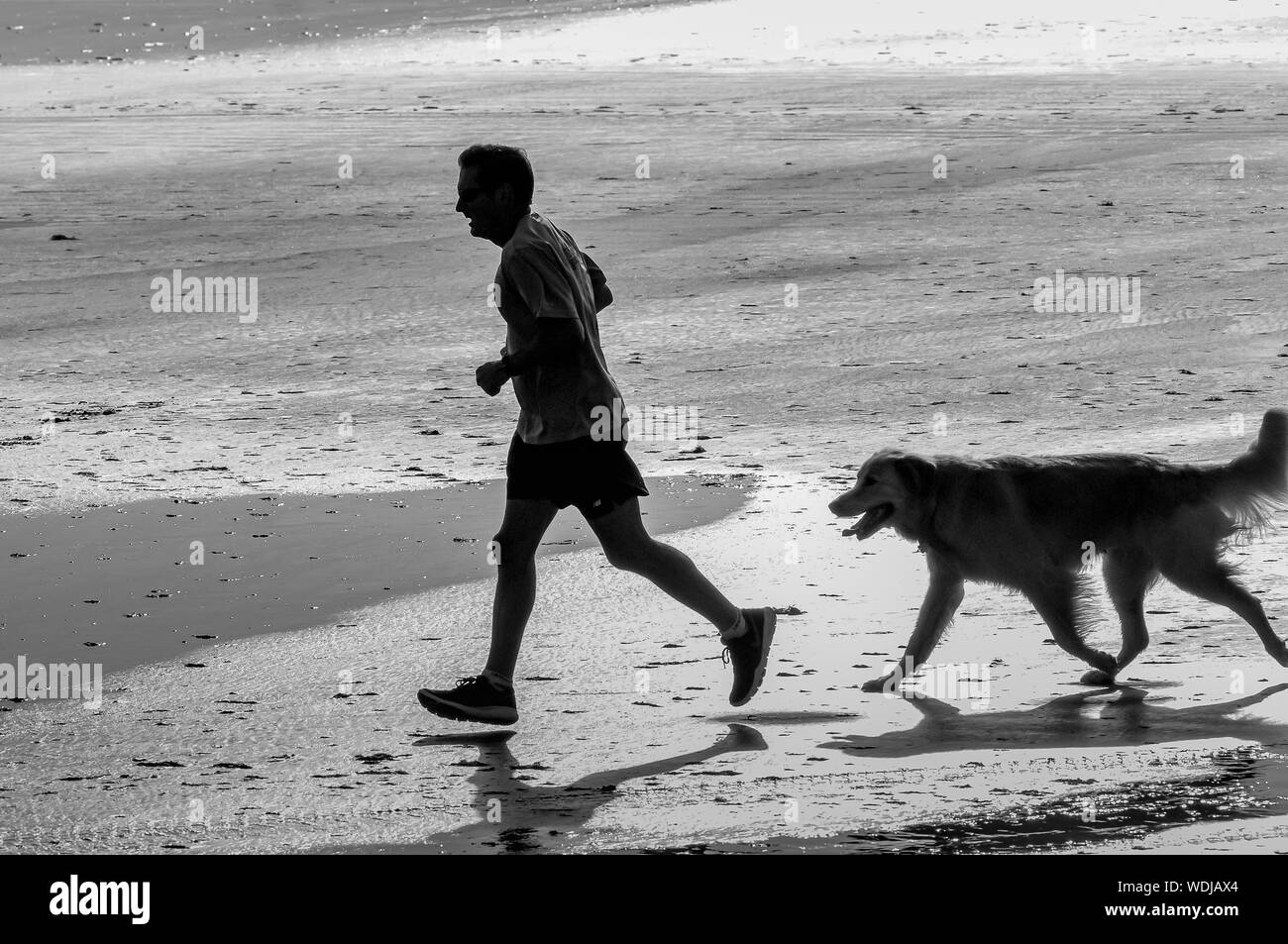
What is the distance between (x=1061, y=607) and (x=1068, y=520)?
0.34m

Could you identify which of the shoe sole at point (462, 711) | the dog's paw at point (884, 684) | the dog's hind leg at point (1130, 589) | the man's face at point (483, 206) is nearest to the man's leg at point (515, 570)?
the shoe sole at point (462, 711)

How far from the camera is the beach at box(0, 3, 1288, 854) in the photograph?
16.9ft

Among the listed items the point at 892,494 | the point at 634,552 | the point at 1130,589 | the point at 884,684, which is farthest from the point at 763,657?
the point at 1130,589

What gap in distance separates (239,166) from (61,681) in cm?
1327

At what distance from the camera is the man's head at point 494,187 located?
5691 millimetres

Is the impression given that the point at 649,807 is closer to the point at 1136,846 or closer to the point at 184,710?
the point at 1136,846

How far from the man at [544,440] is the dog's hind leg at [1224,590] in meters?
1.53

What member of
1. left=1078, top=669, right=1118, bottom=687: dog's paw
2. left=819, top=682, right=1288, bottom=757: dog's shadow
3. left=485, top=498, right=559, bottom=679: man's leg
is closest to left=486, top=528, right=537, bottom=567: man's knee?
left=485, top=498, right=559, bottom=679: man's leg

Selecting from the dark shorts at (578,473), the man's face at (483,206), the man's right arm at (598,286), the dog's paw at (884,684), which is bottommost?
the dog's paw at (884,684)

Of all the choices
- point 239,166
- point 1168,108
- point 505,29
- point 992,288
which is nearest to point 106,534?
point 992,288

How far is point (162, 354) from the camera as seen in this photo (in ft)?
38.8

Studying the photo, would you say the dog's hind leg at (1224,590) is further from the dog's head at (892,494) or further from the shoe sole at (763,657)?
the shoe sole at (763,657)

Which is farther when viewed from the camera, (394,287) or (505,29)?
(505,29)

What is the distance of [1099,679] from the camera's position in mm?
6059
